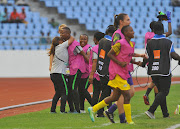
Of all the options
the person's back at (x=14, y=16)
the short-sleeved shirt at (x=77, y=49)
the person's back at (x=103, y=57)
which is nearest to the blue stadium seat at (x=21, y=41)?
Answer: the person's back at (x=14, y=16)

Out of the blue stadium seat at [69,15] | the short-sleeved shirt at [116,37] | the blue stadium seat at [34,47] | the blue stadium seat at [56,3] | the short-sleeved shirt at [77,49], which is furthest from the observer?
the blue stadium seat at [56,3]

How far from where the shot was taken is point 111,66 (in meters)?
8.50

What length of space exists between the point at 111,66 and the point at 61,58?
103 inches

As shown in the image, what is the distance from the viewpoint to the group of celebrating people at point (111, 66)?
840cm

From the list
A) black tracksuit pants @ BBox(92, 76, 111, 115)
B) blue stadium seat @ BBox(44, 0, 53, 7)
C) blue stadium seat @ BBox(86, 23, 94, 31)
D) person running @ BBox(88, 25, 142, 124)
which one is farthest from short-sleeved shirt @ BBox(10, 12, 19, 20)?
person running @ BBox(88, 25, 142, 124)

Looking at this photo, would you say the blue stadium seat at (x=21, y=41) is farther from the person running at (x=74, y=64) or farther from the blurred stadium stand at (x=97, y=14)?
the person running at (x=74, y=64)

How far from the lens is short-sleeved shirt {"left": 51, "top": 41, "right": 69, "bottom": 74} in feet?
35.5

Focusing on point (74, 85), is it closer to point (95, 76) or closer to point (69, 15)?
point (95, 76)

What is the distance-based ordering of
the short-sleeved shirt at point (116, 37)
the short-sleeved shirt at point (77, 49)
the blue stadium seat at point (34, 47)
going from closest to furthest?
the short-sleeved shirt at point (116, 37) < the short-sleeved shirt at point (77, 49) < the blue stadium seat at point (34, 47)

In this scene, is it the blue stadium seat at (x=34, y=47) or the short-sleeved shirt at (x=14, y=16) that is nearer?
the blue stadium seat at (x=34, y=47)

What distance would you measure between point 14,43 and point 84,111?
15.3m

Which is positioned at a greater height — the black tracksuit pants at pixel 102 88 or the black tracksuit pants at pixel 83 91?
the black tracksuit pants at pixel 102 88

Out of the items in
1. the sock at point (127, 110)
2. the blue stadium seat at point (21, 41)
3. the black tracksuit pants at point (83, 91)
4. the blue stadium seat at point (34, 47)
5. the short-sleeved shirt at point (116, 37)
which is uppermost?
the short-sleeved shirt at point (116, 37)

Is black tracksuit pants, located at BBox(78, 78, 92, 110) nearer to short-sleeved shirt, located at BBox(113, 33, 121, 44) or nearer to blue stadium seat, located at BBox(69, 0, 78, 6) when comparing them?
short-sleeved shirt, located at BBox(113, 33, 121, 44)
